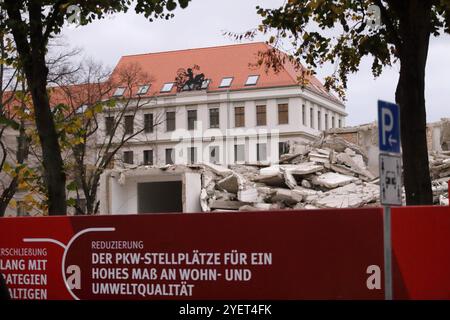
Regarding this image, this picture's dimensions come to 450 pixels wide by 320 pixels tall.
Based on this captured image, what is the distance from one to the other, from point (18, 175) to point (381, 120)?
40.8ft

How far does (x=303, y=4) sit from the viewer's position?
16.0 meters

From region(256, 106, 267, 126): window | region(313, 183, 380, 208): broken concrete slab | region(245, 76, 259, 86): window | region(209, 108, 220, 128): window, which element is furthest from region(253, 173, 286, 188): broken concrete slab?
region(245, 76, 259, 86): window

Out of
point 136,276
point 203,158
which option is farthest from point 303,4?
point 203,158

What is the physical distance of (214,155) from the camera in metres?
88.0

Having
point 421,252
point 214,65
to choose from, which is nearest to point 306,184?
point 421,252

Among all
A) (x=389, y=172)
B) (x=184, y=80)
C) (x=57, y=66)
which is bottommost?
(x=389, y=172)

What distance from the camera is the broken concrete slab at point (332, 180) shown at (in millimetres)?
35500

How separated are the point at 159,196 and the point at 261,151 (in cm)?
4678

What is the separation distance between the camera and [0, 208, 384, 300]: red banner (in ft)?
34.0

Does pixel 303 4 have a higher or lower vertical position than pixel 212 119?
lower

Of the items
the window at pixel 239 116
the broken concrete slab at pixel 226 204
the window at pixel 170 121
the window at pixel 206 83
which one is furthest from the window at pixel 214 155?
the broken concrete slab at pixel 226 204

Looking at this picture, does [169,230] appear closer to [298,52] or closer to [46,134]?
[46,134]

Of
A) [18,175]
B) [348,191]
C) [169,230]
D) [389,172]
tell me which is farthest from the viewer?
[348,191]

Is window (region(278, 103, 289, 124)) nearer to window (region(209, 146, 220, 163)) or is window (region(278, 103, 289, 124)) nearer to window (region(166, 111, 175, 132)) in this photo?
window (region(209, 146, 220, 163))
